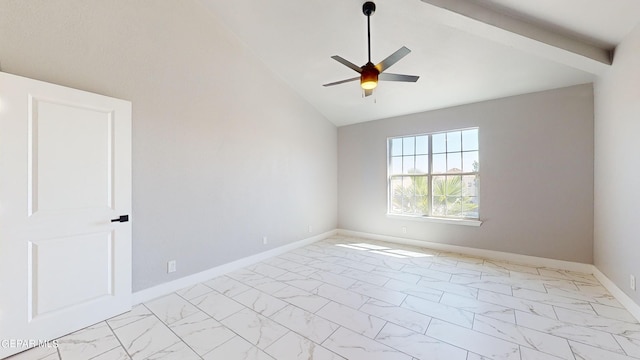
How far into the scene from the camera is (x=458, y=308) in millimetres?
2506

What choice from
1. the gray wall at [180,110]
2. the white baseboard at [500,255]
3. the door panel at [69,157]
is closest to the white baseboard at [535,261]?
the white baseboard at [500,255]

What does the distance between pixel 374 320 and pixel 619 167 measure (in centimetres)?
309

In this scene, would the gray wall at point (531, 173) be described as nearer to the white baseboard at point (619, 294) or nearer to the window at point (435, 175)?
the window at point (435, 175)

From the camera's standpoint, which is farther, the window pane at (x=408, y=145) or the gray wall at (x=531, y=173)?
the window pane at (x=408, y=145)

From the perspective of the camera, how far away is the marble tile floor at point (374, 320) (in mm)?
1877

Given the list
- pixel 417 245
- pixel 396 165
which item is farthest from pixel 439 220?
pixel 396 165

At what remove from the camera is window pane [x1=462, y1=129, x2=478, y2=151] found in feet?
13.9

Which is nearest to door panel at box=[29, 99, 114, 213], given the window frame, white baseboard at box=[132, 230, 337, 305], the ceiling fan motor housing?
white baseboard at box=[132, 230, 337, 305]

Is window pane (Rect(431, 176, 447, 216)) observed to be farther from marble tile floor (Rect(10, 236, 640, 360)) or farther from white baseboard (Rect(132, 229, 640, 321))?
marble tile floor (Rect(10, 236, 640, 360))

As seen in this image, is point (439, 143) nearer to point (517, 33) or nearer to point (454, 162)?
point (454, 162)

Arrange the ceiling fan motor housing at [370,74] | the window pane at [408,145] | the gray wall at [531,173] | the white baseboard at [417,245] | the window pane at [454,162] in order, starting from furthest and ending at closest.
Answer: the window pane at [408,145]
the window pane at [454,162]
the gray wall at [531,173]
the white baseboard at [417,245]
the ceiling fan motor housing at [370,74]

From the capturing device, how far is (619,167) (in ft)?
8.59

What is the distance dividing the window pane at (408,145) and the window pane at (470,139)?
2.92 feet

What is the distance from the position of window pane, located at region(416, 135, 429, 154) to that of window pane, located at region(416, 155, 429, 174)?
0.33 ft
